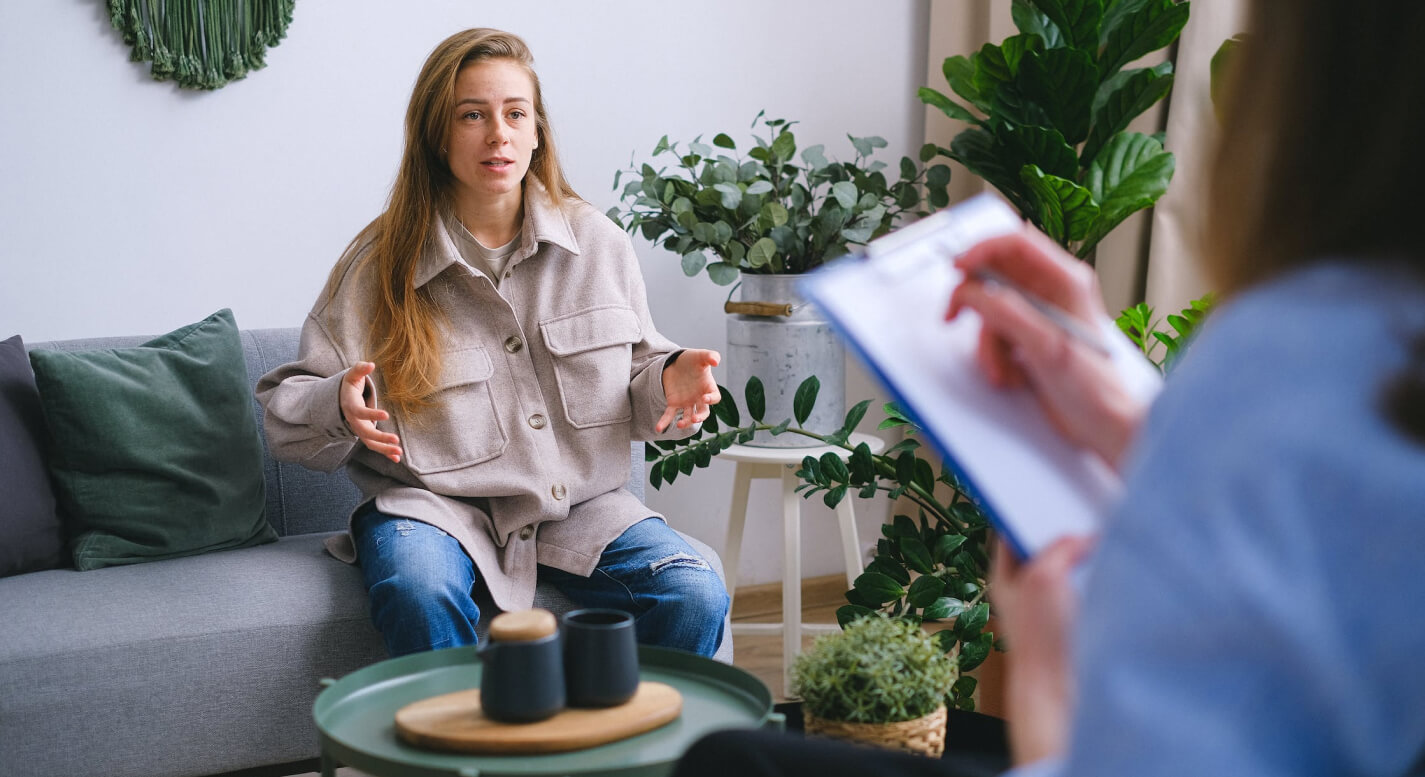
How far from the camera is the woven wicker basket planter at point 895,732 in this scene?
4.07 ft

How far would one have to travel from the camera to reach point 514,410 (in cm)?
201

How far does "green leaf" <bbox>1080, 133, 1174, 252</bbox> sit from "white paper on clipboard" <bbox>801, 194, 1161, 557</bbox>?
1.55 m

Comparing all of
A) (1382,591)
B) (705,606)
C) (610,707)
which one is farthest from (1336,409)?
(705,606)

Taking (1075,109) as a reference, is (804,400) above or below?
below

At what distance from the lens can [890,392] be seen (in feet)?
2.02

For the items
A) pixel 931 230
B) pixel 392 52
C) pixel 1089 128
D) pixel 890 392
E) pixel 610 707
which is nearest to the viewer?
pixel 890 392

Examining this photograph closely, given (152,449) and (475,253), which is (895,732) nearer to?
(475,253)

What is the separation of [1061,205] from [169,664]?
1579 millimetres

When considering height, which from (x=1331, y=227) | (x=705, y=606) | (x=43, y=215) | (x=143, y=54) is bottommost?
(x=705, y=606)

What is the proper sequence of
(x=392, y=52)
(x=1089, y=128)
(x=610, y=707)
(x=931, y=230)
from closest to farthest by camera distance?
(x=931, y=230)
(x=610, y=707)
(x=1089, y=128)
(x=392, y=52)

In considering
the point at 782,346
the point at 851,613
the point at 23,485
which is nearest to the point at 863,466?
the point at 851,613

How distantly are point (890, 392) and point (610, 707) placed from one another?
2.21ft

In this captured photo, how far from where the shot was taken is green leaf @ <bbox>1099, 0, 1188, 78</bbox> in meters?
2.17

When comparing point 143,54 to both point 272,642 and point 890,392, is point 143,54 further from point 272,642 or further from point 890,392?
point 890,392
